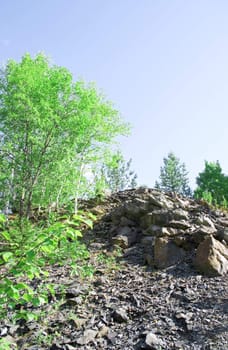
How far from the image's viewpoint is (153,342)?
3906 millimetres

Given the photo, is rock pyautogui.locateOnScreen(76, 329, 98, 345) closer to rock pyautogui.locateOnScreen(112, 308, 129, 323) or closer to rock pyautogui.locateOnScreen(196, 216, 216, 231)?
rock pyautogui.locateOnScreen(112, 308, 129, 323)

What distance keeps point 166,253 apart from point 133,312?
62.0 inches

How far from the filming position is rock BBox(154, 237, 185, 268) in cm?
586

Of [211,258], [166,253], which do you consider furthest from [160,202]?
[211,258]

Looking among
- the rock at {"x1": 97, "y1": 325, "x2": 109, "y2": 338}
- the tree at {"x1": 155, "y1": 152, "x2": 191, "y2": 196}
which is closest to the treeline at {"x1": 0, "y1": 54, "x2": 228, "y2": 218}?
the rock at {"x1": 97, "y1": 325, "x2": 109, "y2": 338}

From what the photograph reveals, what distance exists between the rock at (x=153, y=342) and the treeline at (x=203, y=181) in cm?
559

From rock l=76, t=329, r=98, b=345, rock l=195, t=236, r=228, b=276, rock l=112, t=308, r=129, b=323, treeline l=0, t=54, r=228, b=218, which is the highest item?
treeline l=0, t=54, r=228, b=218

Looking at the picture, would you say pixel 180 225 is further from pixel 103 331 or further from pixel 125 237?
pixel 103 331

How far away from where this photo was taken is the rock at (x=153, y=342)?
12.6 feet

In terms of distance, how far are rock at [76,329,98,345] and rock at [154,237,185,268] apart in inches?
76.1

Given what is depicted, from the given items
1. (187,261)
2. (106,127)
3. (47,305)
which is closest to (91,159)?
(106,127)

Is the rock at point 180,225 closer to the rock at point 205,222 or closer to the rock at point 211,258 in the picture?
the rock at point 205,222

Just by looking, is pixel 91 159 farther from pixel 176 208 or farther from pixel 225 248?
pixel 225 248

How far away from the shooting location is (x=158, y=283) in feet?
17.3
